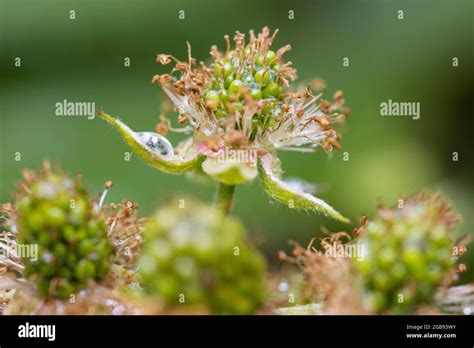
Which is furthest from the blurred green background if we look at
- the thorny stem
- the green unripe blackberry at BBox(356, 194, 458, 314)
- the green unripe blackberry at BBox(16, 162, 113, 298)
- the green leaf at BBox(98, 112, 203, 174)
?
the green unripe blackberry at BBox(356, 194, 458, 314)

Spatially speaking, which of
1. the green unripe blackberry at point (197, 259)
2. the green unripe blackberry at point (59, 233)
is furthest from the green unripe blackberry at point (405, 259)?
the green unripe blackberry at point (59, 233)

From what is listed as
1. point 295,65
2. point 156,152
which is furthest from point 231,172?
point 295,65

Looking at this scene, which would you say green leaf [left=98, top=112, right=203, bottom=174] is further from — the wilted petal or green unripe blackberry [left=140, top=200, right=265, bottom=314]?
green unripe blackberry [left=140, top=200, right=265, bottom=314]

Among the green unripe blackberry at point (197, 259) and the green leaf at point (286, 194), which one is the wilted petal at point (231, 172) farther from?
the green unripe blackberry at point (197, 259)

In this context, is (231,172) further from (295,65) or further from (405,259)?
(295,65)

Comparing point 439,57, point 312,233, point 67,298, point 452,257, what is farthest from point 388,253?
point 439,57

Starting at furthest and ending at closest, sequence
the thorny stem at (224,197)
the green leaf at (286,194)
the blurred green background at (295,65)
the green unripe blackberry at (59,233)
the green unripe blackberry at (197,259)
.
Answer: the blurred green background at (295,65)
the thorny stem at (224,197)
the green leaf at (286,194)
the green unripe blackberry at (59,233)
the green unripe blackberry at (197,259)
